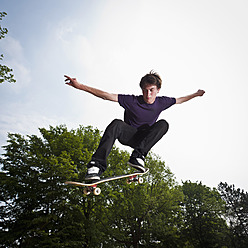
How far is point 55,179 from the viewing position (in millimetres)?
14086

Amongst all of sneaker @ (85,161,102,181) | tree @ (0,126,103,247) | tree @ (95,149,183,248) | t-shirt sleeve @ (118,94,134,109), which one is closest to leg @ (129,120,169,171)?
t-shirt sleeve @ (118,94,134,109)

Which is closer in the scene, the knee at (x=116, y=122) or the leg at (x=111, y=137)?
the leg at (x=111, y=137)

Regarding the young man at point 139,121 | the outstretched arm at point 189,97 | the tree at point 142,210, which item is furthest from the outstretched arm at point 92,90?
the tree at point 142,210

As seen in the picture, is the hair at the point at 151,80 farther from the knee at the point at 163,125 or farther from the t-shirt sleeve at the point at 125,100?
the knee at the point at 163,125

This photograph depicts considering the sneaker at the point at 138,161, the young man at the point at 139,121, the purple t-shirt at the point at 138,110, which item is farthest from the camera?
the purple t-shirt at the point at 138,110

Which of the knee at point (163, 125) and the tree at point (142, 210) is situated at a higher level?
the tree at point (142, 210)

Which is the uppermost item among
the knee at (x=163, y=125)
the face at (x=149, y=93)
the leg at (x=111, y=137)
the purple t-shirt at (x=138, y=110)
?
the face at (x=149, y=93)

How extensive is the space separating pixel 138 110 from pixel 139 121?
0.26 metres

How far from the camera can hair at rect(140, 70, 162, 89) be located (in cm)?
423

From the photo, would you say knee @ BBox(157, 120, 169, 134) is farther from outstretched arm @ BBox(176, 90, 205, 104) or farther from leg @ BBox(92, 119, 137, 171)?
outstretched arm @ BBox(176, 90, 205, 104)

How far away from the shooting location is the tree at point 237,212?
88.8 feet

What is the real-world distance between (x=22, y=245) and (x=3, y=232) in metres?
1.68

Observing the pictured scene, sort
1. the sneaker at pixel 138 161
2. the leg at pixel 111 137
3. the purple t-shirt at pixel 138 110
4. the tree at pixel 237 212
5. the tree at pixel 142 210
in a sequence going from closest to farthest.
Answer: the leg at pixel 111 137 < the sneaker at pixel 138 161 < the purple t-shirt at pixel 138 110 < the tree at pixel 142 210 < the tree at pixel 237 212

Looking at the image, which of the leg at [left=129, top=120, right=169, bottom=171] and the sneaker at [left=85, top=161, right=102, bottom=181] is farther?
the leg at [left=129, top=120, right=169, bottom=171]
